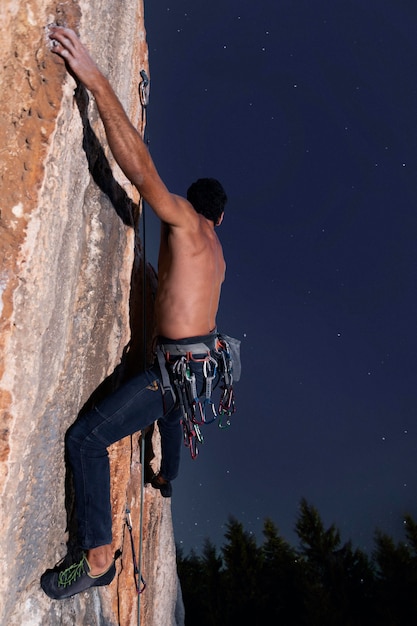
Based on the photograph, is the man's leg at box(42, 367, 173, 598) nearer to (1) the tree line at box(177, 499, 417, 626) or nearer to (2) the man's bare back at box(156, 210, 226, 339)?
(2) the man's bare back at box(156, 210, 226, 339)

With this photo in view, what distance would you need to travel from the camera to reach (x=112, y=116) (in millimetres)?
2996

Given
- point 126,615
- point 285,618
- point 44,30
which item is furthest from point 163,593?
point 285,618

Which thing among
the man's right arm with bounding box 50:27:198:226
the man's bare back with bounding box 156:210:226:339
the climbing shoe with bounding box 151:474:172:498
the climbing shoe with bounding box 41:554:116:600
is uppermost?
the man's right arm with bounding box 50:27:198:226

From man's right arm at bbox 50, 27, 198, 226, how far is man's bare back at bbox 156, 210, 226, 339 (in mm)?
530

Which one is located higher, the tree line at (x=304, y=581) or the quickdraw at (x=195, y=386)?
the tree line at (x=304, y=581)

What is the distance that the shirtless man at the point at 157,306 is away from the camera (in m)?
3.02

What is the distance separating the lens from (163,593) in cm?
614

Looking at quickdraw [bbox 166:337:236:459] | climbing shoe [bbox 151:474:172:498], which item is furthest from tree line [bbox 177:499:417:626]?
quickdraw [bbox 166:337:236:459]

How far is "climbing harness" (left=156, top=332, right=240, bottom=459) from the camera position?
145 inches

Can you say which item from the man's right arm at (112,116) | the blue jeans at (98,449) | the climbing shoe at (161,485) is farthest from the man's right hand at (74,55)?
the climbing shoe at (161,485)

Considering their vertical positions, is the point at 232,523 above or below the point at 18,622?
above

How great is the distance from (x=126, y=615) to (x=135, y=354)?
2.48 m

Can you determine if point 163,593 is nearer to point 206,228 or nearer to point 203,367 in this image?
point 203,367

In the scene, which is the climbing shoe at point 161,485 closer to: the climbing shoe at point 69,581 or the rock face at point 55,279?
the rock face at point 55,279
